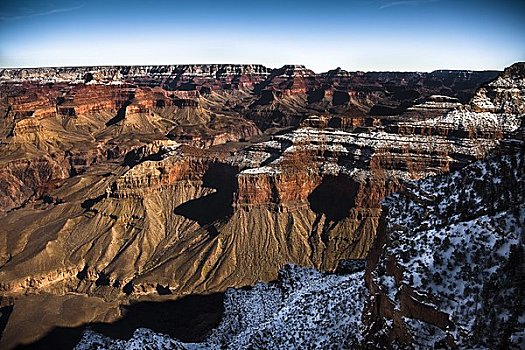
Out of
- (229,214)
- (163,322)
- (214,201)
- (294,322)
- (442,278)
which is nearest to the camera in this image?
(442,278)

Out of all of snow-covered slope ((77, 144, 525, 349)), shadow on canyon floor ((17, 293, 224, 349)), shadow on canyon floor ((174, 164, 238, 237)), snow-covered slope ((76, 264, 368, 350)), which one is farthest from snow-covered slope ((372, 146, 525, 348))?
shadow on canyon floor ((174, 164, 238, 237))

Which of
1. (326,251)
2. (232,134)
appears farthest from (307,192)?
(232,134)

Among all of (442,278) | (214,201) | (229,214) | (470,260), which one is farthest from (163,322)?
(470,260)

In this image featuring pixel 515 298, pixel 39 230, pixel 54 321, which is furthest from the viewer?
pixel 39 230

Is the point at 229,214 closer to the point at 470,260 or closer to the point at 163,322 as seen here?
the point at 163,322

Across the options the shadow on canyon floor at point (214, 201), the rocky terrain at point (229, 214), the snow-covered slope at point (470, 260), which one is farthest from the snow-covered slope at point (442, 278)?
the shadow on canyon floor at point (214, 201)

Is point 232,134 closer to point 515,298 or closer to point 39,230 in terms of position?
point 39,230

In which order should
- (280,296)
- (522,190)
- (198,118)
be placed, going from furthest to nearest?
(198,118) → (280,296) → (522,190)

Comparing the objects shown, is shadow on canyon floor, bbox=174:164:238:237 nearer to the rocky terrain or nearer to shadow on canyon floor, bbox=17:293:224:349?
the rocky terrain

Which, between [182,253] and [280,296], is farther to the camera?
[182,253]
